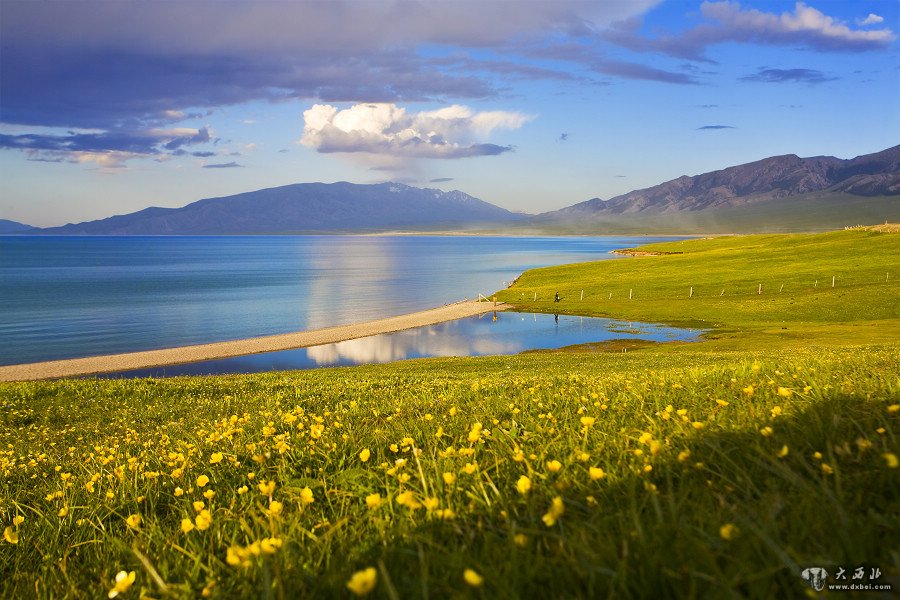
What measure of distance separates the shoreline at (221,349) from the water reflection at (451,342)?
2.22 meters

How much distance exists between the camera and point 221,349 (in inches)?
2406

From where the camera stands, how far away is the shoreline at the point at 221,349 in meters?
49.3

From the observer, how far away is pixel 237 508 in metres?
4.20

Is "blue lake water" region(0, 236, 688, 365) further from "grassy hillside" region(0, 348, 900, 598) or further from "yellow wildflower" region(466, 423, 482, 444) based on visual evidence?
"yellow wildflower" region(466, 423, 482, 444)

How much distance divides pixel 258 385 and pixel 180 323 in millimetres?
66242

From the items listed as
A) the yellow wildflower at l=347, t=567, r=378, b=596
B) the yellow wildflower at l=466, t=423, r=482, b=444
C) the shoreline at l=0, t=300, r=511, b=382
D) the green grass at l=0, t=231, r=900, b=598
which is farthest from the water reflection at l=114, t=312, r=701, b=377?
the yellow wildflower at l=347, t=567, r=378, b=596

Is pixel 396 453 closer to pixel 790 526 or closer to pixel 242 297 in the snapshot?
pixel 790 526

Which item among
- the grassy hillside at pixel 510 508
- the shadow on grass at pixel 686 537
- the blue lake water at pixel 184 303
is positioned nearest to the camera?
the shadow on grass at pixel 686 537

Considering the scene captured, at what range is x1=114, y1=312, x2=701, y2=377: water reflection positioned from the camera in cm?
5379

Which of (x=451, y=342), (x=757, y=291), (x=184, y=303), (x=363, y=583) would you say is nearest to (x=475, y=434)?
(x=363, y=583)

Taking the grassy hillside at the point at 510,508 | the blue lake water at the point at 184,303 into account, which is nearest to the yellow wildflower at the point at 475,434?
the grassy hillside at the point at 510,508

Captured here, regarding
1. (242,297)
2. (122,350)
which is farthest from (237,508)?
(242,297)

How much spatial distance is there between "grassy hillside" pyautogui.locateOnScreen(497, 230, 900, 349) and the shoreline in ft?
60.8

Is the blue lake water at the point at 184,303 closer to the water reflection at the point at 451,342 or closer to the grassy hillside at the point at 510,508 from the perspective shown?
the water reflection at the point at 451,342
